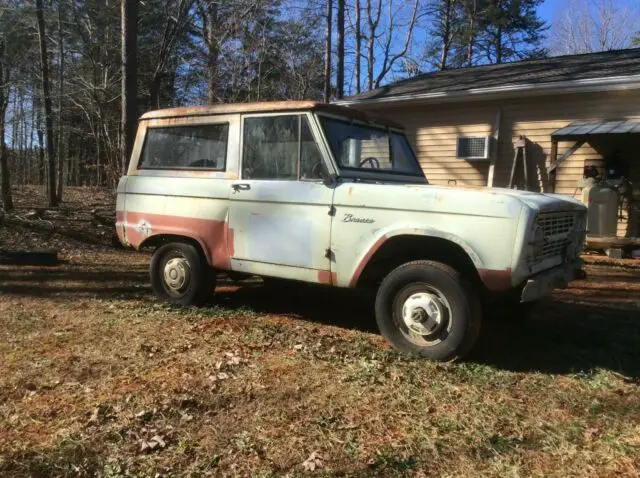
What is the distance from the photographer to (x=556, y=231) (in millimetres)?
4223

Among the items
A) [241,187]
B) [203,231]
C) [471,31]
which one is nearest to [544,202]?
[241,187]

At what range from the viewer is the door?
4578 millimetres

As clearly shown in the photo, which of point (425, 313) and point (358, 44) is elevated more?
point (358, 44)

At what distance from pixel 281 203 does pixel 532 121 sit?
8.34 metres

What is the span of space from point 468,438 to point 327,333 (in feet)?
6.86

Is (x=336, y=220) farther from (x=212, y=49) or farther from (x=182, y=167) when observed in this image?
(x=212, y=49)

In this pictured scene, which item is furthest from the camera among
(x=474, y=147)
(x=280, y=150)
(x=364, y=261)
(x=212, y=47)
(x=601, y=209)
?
(x=212, y=47)

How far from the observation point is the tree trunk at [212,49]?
1558 cm

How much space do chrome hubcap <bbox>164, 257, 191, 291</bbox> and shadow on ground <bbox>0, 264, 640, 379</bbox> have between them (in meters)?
0.55

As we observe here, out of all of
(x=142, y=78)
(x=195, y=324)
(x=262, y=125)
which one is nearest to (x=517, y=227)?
(x=262, y=125)

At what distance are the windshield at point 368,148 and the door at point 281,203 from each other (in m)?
0.21

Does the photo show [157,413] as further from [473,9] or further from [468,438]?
[473,9]

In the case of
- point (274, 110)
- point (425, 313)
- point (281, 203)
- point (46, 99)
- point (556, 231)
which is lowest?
point (425, 313)

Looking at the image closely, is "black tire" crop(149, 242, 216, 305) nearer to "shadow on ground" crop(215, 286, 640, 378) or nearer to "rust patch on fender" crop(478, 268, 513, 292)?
"shadow on ground" crop(215, 286, 640, 378)
